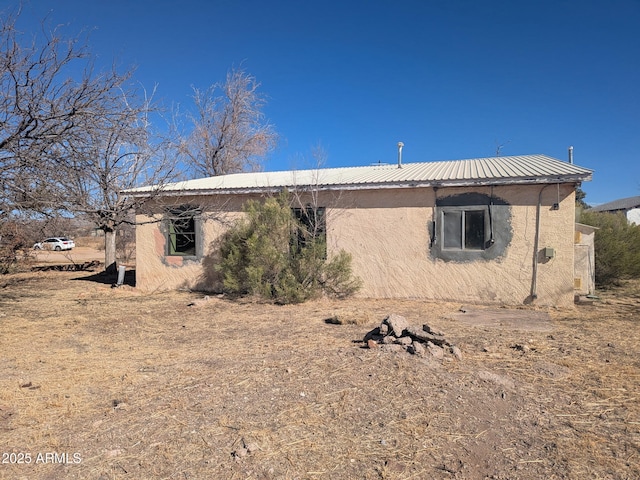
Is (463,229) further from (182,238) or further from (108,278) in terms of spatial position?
(108,278)

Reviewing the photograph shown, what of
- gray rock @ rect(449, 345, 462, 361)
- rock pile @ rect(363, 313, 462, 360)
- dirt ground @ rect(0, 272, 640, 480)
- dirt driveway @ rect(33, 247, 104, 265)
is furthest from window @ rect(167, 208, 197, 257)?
dirt driveway @ rect(33, 247, 104, 265)

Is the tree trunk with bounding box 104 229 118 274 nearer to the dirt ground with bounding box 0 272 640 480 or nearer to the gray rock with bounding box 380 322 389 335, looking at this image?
the dirt ground with bounding box 0 272 640 480

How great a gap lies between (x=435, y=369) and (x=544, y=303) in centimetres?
575

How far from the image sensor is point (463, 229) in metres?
9.69

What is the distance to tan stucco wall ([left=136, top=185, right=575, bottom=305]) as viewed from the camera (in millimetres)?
9047

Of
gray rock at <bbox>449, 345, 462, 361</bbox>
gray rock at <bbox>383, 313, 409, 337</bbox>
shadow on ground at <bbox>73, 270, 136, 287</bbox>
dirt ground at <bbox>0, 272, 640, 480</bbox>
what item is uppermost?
gray rock at <bbox>383, 313, 409, 337</bbox>

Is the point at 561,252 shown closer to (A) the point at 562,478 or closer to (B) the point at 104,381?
(A) the point at 562,478

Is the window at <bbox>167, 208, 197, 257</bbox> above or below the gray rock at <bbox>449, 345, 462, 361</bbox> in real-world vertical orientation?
above

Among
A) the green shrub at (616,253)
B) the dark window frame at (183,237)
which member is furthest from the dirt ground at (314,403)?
the green shrub at (616,253)

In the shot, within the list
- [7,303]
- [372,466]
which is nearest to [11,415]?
[372,466]

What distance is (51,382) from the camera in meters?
4.59

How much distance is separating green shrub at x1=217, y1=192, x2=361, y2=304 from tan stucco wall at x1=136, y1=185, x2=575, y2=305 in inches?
28.1

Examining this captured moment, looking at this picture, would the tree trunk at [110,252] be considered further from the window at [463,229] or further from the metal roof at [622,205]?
the metal roof at [622,205]

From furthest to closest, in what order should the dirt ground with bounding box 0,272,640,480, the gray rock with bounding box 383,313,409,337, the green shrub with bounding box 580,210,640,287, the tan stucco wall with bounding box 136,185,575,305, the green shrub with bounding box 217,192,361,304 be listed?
the green shrub with bounding box 580,210,640,287 < the green shrub with bounding box 217,192,361,304 < the tan stucco wall with bounding box 136,185,575,305 < the gray rock with bounding box 383,313,409,337 < the dirt ground with bounding box 0,272,640,480
